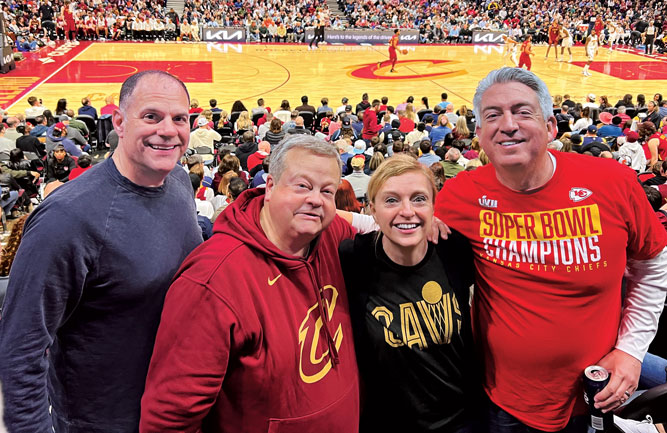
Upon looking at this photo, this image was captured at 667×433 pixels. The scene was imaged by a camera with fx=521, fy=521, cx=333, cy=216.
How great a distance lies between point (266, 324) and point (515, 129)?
1.19 m

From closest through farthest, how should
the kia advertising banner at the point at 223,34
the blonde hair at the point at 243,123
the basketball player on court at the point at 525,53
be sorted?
the blonde hair at the point at 243,123 → the basketball player on court at the point at 525,53 → the kia advertising banner at the point at 223,34

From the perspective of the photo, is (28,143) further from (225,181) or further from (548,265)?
(548,265)

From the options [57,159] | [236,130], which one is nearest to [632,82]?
[236,130]

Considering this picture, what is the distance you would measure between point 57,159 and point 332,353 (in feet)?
25.9

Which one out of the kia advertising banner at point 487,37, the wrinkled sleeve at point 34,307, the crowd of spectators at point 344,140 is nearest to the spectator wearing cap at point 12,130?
the crowd of spectators at point 344,140

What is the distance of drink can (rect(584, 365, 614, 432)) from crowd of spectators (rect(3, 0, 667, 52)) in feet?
89.8

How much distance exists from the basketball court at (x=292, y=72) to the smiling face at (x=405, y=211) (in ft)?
44.9

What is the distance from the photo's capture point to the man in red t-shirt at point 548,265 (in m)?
2.02

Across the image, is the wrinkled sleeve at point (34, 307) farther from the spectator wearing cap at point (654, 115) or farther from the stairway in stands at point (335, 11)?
the stairway in stands at point (335, 11)

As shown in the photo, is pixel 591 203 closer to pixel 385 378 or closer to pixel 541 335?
pixel 541 335

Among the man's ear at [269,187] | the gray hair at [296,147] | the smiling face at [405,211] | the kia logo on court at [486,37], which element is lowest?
the smiling face at [405,211]

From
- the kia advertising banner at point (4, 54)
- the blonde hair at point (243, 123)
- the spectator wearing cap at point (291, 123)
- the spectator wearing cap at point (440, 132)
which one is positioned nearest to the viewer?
the spectator wearing cap at point (291, 123)

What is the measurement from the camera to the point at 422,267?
2051 mm

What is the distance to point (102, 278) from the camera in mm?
1815
